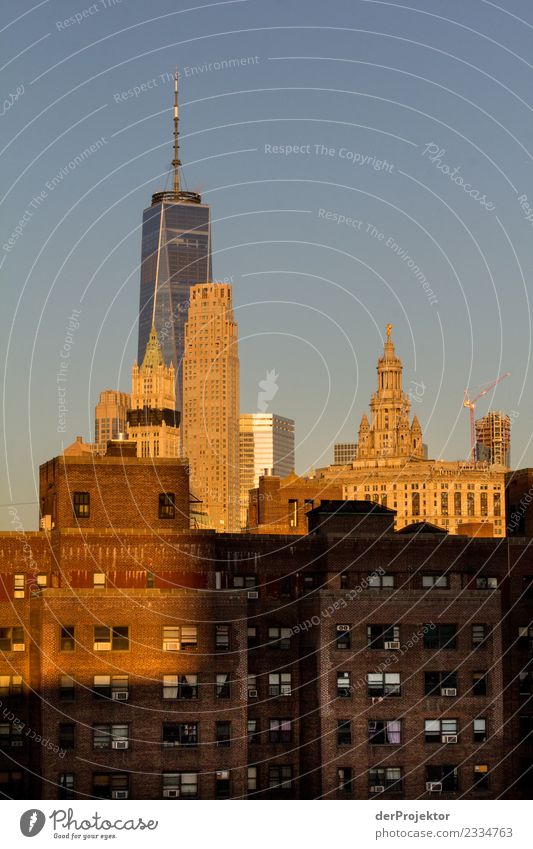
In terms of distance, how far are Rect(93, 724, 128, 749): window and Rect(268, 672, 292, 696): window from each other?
11.9 meters

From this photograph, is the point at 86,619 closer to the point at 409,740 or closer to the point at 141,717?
the point at 141,717

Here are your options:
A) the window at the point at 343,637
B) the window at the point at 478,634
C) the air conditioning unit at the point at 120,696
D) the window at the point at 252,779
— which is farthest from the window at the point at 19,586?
the window at the point at 478,634

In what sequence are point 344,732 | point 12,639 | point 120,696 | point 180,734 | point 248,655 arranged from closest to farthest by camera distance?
1. point 180,734
2. point 120,696
3. point 344,732
4. point 12,639
5. point 248,655

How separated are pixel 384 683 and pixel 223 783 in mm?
10145

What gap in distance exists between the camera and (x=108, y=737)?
91.4 metres

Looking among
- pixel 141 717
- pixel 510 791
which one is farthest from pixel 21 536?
pixel 510 791

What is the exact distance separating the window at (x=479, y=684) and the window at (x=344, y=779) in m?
7.93

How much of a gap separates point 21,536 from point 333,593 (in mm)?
18561

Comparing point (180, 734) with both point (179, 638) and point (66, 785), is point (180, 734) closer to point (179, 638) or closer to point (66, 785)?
point (179, 638)

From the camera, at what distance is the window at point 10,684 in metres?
97.9

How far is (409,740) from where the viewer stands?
94938mm

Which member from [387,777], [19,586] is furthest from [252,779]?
[19,586]

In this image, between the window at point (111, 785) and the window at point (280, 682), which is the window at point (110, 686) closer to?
the window at point (111, 785)

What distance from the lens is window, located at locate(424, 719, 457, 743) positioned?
95.2 meters
